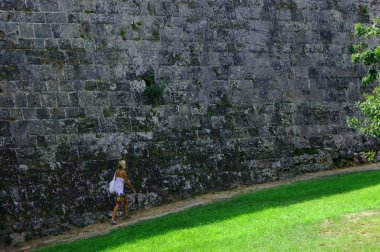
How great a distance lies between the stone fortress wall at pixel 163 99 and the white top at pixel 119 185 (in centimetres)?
52

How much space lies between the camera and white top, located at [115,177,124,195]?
44.9 feet

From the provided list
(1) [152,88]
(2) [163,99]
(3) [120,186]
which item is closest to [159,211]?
(3) [120,186]

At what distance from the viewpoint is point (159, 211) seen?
46.4ft

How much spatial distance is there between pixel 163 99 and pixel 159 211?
8.81ft

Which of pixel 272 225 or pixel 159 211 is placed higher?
pixel 272 225

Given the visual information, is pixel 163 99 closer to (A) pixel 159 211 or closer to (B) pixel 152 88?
(B) pixel 152 88

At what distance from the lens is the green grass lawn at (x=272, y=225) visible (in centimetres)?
994

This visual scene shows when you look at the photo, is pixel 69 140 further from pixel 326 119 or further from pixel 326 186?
pixel 326 119

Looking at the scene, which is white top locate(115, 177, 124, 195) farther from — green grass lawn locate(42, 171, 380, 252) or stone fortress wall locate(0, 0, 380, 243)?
green grass lawn locate(42, 171, 380, 252)

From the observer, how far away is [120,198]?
1367cm

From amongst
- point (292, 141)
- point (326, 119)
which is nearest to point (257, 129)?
point (292, 141)

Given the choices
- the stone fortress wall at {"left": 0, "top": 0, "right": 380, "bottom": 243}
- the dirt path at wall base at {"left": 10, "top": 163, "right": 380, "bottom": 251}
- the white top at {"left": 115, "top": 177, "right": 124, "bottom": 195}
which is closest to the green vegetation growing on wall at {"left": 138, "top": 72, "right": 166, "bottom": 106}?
the stone fortress wall at {"left": 0, "top": 0, "right": 380, "bottom": 243}

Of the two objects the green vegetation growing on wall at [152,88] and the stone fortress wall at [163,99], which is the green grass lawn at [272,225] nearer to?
the stone fortress wall at [163,99]

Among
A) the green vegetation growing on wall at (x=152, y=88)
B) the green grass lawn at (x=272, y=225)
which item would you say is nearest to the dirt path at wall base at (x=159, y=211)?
the green grass lawn at (x=272, y=225)
